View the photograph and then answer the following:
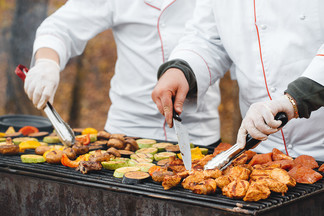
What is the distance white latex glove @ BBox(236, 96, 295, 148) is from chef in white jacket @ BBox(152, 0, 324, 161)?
0.38m

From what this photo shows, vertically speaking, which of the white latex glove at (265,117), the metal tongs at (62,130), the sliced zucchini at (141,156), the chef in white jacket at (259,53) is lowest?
the sliced zucchini at (141,156)

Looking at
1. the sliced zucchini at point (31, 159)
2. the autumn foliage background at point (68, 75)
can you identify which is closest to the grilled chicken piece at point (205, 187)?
the sliced zucchini at point (31, 159)

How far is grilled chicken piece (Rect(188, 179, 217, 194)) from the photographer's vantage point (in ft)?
5.77

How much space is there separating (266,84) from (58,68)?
59.9 inches

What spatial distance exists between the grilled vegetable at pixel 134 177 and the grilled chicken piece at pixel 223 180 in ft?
1.17

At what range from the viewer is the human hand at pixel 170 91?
7.39ft

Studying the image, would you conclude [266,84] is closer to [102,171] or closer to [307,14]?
[307,14]

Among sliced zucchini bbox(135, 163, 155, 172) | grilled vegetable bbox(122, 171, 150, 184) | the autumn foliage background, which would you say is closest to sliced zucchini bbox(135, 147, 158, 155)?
sliced zucchini bbox(135, 163, 155, 172)

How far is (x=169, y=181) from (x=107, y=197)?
30 cm

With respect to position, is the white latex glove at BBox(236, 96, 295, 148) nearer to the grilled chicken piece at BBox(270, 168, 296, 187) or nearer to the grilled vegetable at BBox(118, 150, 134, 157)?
Result: the grilled chicken piece at BBox(270, 168, 296, 187)

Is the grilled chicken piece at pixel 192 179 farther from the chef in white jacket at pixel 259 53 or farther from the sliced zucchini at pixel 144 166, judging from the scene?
the chef in white jacket at pixel 259 53

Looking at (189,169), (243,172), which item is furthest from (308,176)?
(189,169)

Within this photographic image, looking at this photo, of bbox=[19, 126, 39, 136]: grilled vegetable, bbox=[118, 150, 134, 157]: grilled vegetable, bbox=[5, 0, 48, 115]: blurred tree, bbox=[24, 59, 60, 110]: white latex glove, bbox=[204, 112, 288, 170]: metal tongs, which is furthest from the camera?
bbox=[5, 0, 48, 115]: blurred tree

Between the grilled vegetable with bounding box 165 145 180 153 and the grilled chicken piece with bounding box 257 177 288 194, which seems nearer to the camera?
the grilled chicken piece with bounding box 257 177 288 194
